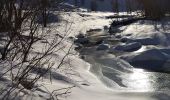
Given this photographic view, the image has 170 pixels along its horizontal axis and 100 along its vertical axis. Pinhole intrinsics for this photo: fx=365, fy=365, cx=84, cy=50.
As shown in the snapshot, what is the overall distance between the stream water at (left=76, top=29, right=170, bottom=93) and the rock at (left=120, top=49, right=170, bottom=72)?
30 centimetres

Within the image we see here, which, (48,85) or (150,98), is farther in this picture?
(150,98)

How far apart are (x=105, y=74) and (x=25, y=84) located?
3192 mm

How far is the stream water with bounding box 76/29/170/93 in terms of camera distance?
6.17m

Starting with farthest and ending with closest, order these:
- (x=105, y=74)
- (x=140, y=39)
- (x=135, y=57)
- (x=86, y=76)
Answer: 1. (x=140, y=39)
2. (x=135, y=57)
3. (x=105, y=74)
4. (x=86, y=76)

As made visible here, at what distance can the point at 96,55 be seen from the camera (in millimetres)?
9836

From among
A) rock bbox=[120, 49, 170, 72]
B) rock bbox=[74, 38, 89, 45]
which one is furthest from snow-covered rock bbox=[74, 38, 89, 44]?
rock bbox=[120, 49, 170, 72]

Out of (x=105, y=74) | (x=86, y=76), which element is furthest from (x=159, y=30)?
(x=86, y=76)

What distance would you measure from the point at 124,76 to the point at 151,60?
2.02 metres

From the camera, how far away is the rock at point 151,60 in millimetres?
8441

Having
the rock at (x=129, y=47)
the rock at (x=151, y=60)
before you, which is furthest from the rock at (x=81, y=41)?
the rock at (x=151, y=60)

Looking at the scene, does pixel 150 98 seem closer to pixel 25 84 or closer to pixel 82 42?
pixel 25 84

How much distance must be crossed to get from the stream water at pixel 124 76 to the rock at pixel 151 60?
30 centimetres

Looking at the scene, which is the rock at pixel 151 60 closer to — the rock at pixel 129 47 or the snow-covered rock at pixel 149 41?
the rock at pixel 129 47

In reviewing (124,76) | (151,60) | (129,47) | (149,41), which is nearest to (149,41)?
(149,41)
